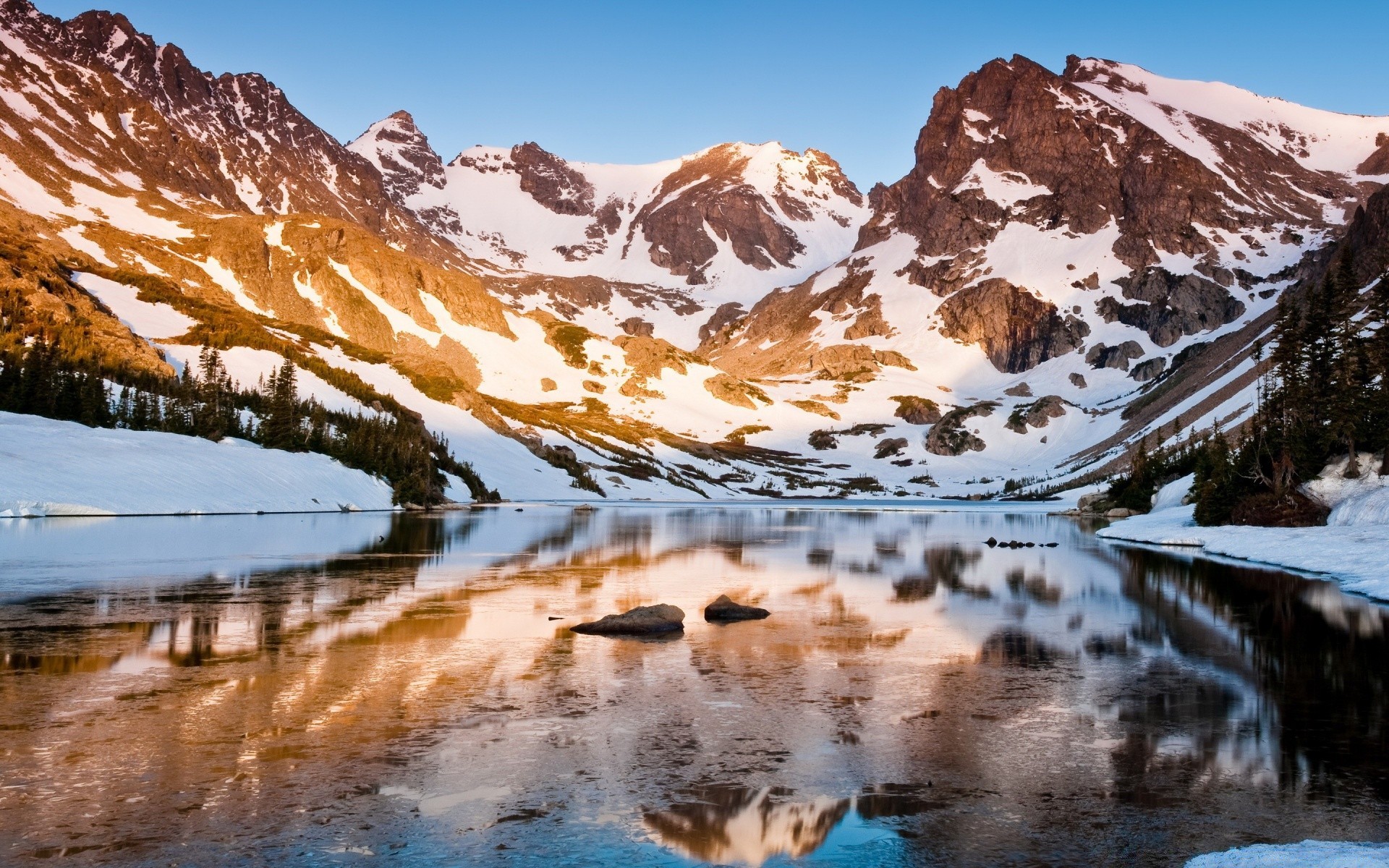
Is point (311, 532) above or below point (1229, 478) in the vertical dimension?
below

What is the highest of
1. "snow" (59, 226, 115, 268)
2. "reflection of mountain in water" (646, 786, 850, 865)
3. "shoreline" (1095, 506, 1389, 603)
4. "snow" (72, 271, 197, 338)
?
"snow" (59, 226, 115, 268)

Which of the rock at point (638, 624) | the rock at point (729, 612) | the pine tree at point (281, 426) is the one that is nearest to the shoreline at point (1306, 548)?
the rock at point (729, 612)

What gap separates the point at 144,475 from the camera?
68500 mm

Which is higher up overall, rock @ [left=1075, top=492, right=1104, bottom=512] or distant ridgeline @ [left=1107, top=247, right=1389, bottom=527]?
distant ridgeline @ [left=1107, top=247, right=1389, bottom=527]

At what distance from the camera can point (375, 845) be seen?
983cm

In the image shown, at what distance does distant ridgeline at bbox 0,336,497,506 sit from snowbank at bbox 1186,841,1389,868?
281 ft

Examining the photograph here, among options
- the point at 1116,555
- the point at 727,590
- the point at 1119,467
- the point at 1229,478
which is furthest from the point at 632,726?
the point at 1119,467

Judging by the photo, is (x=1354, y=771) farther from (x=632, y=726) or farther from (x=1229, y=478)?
(x=1229, y=478)

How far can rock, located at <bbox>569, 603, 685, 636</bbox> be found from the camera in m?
23.9

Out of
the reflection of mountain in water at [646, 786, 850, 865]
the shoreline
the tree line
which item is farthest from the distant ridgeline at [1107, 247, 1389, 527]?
the reflection of mountain in water at [646, 786, 850, 865]

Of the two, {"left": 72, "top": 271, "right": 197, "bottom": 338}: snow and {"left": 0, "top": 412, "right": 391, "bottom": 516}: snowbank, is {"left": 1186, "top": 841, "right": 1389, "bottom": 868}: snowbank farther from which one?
{"left": 72, "top": 271, "right": 197, "bottom": 338}: snow

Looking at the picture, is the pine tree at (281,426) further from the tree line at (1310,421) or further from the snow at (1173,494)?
the snow at (1173,494)

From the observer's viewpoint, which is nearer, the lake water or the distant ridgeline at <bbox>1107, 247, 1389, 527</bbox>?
the lake water

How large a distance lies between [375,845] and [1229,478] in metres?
65.0
